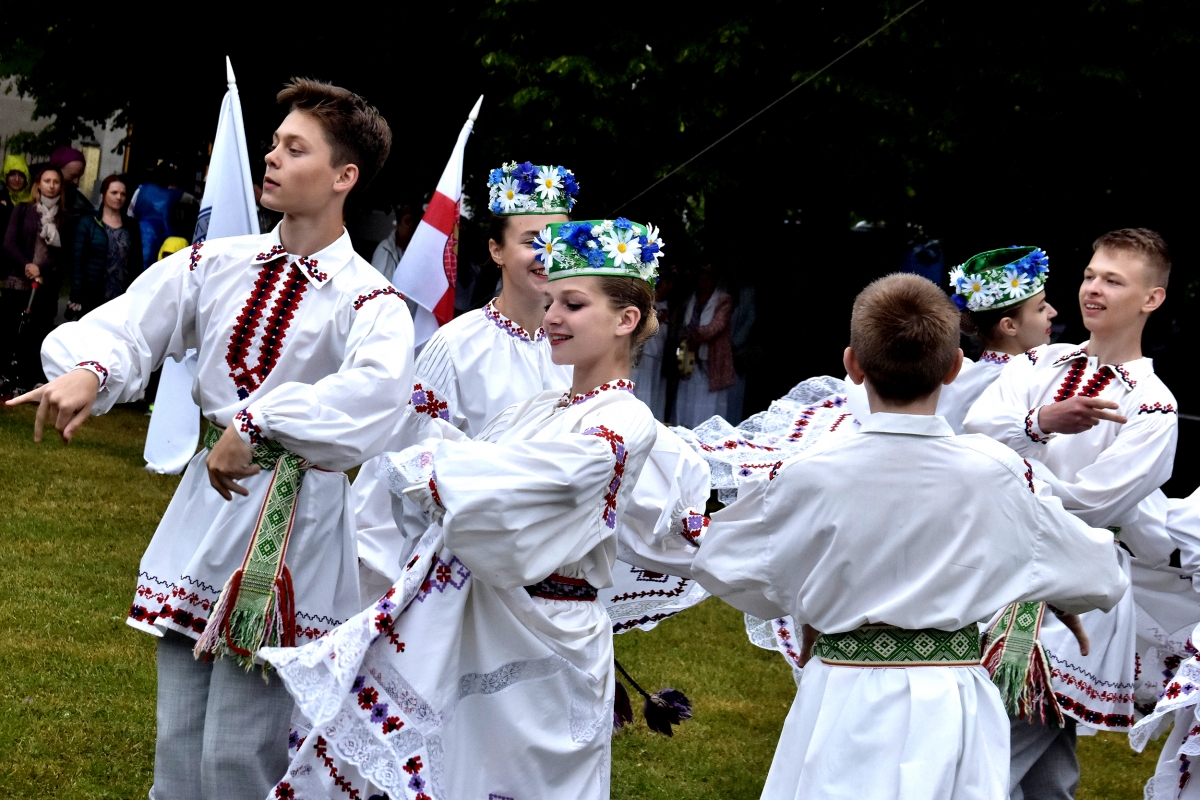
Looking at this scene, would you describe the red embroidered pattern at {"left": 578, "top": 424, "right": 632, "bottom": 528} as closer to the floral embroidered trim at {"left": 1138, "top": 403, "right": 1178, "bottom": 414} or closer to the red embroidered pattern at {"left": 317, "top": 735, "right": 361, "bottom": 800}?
the red embroidered pattern at {"left": 317, "top": 735, "right": 361, "bottom": 800}

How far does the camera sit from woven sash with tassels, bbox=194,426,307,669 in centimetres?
371

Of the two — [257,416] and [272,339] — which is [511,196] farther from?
[257,416]

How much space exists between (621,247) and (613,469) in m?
0.69

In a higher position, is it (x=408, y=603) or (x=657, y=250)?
(x=657, y=250)

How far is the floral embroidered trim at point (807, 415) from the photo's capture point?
5484 mm

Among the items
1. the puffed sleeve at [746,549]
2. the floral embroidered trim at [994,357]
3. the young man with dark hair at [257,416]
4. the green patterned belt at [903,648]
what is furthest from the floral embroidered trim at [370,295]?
the floral embroidered trim at [994,357]

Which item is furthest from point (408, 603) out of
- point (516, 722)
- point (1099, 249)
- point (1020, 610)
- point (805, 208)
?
point (805, 208)

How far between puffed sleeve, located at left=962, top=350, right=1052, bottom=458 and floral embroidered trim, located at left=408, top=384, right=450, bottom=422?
5.91ft

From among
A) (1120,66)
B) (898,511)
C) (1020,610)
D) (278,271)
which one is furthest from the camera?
(1120,66)

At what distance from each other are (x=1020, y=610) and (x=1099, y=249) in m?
1.35

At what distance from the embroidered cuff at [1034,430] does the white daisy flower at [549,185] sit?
1815mm

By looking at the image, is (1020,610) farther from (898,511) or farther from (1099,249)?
(898,511)

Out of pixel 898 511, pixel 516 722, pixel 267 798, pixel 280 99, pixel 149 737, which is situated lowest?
pixel 149 737

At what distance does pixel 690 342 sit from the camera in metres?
12.7
